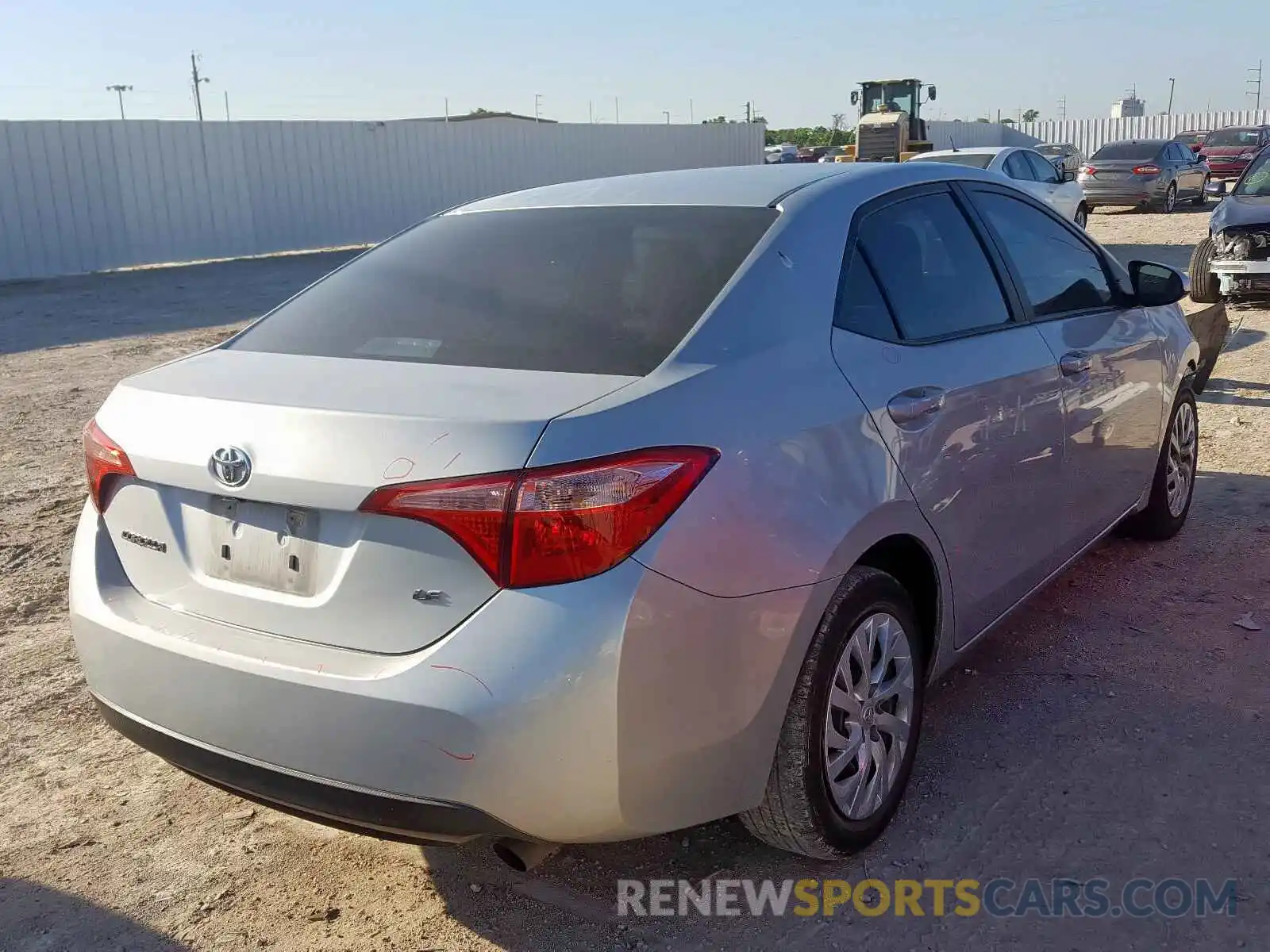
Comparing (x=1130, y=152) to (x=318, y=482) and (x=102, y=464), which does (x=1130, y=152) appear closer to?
(x=102, y=464)

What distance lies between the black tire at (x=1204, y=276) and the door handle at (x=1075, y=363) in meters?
8.17

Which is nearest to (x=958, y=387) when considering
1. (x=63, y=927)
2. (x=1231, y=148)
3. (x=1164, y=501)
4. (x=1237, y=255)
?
(x=1164, y=501)

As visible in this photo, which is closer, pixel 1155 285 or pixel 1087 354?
pixel 1087 354

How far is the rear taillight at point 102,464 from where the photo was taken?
8.62ft

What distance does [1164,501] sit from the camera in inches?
198

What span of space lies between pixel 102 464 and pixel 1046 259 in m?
3.10

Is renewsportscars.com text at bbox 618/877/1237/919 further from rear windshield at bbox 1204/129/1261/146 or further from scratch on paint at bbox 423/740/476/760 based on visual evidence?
rear windshield at bbox 1204/129/1261/146

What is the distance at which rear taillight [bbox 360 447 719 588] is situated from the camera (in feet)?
7.10

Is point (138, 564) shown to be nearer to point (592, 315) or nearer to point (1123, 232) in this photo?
point (592, 315)

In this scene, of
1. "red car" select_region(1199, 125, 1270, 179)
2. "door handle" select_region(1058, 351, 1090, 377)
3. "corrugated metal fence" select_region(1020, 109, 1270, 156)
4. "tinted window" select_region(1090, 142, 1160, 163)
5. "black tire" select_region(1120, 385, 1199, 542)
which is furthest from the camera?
"corrugated metal fence" select_region(1020, 109, 1270, 156)

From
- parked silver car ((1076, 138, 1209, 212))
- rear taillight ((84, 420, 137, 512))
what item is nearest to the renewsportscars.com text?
rear taillight ((84, 420, 137, 512))

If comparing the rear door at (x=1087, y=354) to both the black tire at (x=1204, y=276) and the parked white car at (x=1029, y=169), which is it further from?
the parked white car at (x=1029, y=169)

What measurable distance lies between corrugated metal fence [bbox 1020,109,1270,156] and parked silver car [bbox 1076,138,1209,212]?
107 feet

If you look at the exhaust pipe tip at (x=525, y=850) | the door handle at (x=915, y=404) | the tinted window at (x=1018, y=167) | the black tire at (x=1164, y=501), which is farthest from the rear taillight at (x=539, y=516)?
the tinted window at (x=1018, y=167)
